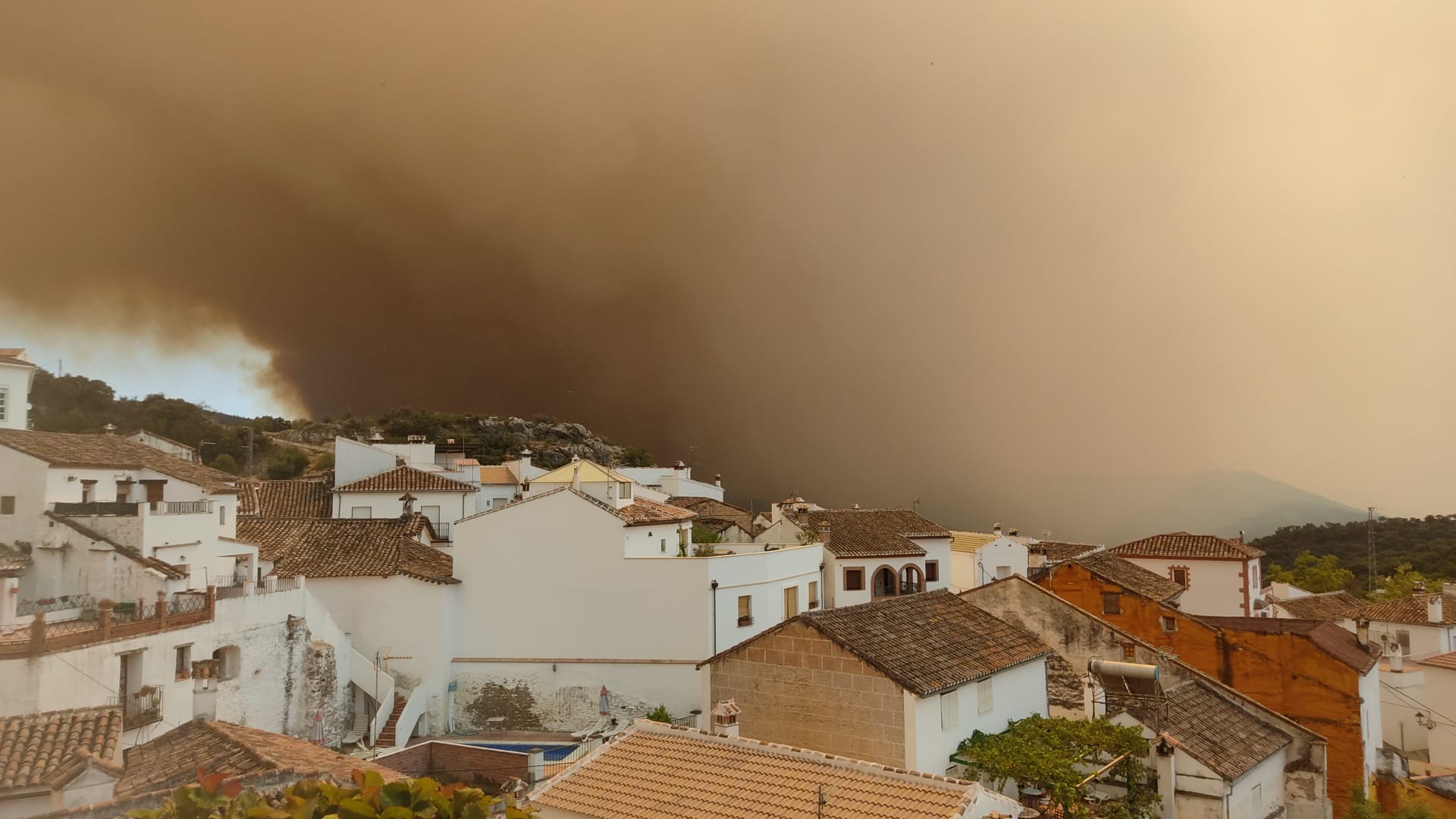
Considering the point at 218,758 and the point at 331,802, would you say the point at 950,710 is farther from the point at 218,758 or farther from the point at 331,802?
the point at 331,802

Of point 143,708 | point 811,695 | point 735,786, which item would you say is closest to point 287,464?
point 143,708

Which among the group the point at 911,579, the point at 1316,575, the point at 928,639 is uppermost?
the point at 928,639

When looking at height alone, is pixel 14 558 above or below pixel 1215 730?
above

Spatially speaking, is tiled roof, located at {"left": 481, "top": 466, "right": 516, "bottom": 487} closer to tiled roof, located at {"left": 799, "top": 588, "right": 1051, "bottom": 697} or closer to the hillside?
the hillside

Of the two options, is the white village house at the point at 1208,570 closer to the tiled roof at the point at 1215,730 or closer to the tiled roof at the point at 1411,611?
the tiled roof at the point at 1411,611

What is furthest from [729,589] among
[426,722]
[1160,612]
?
[1160,612]

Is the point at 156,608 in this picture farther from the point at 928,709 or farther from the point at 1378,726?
the point at 1378,726

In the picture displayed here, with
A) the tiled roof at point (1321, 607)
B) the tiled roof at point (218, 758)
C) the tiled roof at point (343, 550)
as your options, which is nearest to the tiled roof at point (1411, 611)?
the tiled roof at point (1321, 607)
